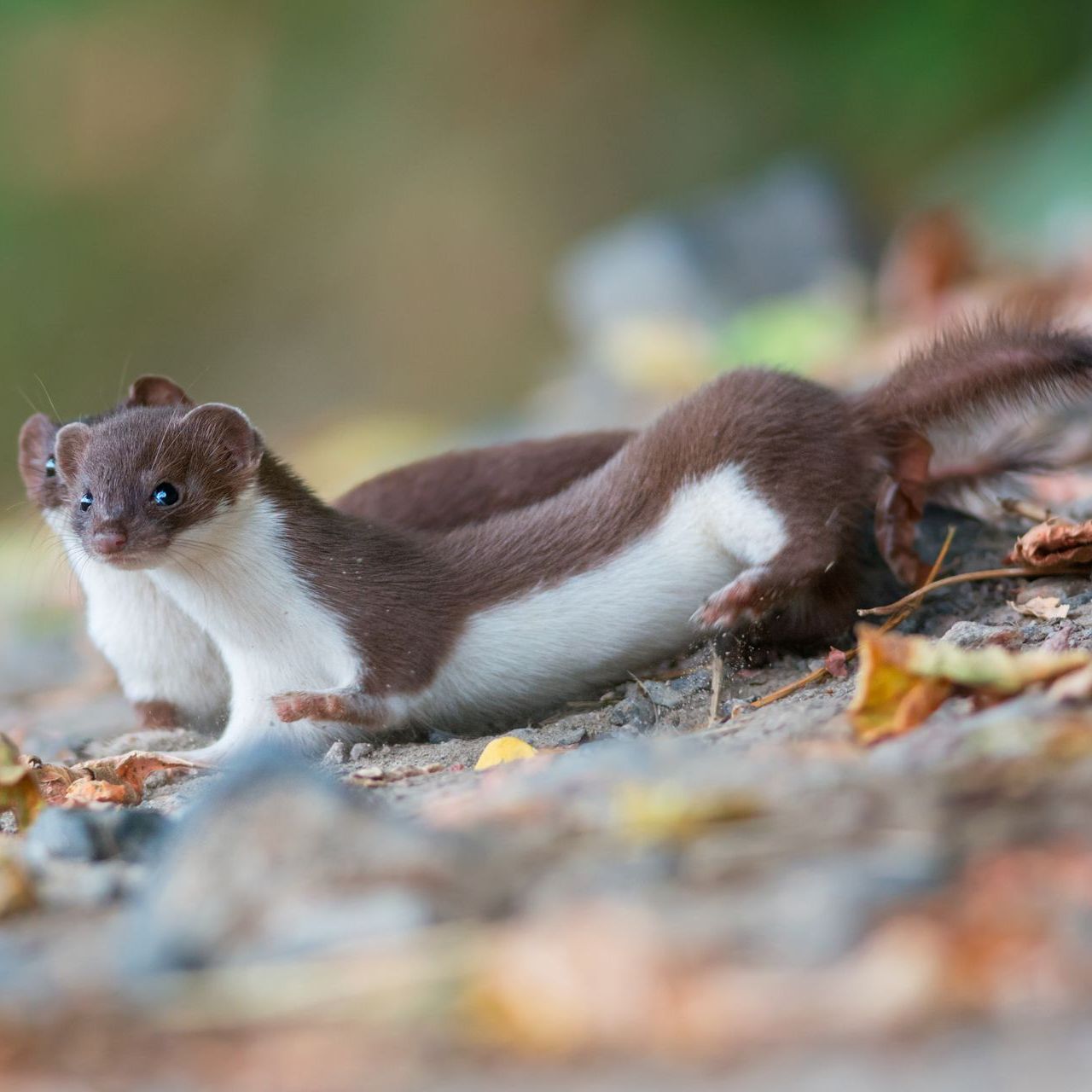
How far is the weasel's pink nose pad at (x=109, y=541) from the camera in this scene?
352 cm

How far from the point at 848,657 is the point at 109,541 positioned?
74.6 inches

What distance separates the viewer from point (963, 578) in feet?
12.5

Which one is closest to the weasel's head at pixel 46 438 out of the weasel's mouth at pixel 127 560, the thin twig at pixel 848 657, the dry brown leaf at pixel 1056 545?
the weasel's mouth at pixel 127 560

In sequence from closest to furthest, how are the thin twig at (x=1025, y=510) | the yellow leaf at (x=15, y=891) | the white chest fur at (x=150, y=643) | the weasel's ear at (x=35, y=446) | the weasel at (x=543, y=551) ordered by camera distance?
the yellow leaf at (x=15, y=891), the weasel at (x=543, y=551), the thin twig at (x=1025, y=510), the white chest fur at (x=150, y=643), the weasel's ear at (x=35, y=446)

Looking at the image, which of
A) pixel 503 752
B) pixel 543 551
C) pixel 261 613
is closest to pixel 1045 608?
pixel 543 551

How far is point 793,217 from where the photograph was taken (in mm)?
11750

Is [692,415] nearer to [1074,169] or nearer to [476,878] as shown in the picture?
[476,878]

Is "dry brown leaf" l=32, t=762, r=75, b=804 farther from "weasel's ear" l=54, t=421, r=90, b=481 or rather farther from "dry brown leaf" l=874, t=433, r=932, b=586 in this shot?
"dry brown leaf" l=874, t=433, r=932, b=586

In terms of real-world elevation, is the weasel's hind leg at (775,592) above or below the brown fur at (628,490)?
below

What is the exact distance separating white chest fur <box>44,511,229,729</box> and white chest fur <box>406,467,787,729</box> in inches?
38.4

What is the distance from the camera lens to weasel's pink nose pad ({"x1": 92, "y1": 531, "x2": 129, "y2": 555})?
11.5 ft

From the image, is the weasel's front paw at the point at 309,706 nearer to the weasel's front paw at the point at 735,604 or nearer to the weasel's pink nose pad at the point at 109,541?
the weasel's pink nose pad at the point at 109,541

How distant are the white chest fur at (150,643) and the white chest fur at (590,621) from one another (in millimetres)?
974

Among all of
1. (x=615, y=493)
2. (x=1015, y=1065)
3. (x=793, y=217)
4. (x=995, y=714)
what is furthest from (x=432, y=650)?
(x=793, y=217)
